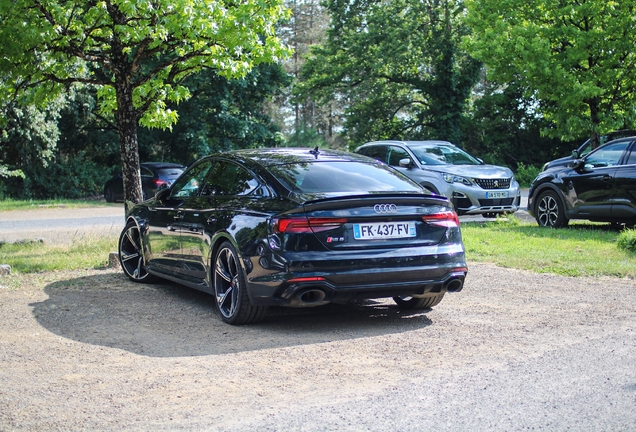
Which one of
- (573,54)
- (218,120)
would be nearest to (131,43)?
(573,54)

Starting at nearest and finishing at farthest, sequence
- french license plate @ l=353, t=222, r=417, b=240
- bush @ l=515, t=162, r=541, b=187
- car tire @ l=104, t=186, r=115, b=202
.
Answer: french license plate @ l=353, t=222, r=417, b=240 < car tire @ l=104, t=186, r=115, b=202 < bush @ l=515, t=162, r=541, b=187

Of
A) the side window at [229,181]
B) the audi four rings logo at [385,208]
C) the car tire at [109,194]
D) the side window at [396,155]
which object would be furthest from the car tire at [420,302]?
the car tire at [109,194]

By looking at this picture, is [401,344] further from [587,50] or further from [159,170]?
[159,170]

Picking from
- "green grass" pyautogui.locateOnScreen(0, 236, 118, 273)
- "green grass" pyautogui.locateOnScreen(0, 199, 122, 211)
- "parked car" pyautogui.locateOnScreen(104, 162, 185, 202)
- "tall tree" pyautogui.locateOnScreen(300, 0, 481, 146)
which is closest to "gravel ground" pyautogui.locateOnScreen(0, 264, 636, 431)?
"green grass" pyautogui.locateOnScreen(0, 236, 118, 273)

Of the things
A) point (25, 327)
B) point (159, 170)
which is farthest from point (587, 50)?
point (25, 327)

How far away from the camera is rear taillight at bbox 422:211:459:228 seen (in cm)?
678

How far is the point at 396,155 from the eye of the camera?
57.5 ft

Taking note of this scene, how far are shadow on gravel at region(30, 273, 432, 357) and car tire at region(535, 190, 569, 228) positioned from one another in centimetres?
746

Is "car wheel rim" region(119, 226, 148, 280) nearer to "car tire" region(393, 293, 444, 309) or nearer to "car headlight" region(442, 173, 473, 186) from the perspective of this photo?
"car tire" region(393, 293, 444, 309)

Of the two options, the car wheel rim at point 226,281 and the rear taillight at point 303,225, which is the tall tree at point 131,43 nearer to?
the car wheel rim at point 226,281

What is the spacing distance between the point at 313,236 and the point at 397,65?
1272 inches

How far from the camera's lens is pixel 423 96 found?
4056cm

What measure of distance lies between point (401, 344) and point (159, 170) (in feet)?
73.6

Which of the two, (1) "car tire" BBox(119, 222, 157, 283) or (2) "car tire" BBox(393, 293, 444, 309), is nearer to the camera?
(2) "car tire" BBox(393, 293, 444, 309)
